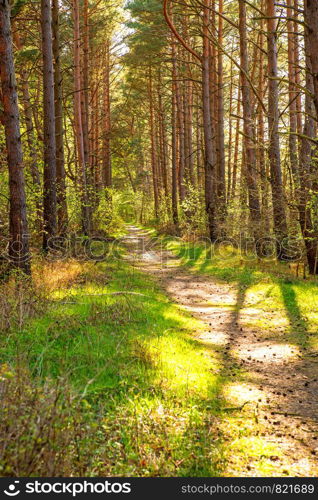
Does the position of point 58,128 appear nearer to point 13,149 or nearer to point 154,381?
point 13,149

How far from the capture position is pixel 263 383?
5.26 m

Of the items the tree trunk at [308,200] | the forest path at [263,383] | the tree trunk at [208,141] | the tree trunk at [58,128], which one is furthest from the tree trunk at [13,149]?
the tree trunk at [208,141]

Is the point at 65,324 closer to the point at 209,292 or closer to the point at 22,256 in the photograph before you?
the point at 22,256

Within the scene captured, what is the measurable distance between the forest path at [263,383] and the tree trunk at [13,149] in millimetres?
3712

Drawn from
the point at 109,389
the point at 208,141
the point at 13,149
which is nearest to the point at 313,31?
the point at 109,389

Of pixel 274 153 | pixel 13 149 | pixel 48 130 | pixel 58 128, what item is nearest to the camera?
pixel 13 149

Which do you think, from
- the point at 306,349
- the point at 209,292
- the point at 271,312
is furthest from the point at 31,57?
the point at 306,349

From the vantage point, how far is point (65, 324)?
593 cm

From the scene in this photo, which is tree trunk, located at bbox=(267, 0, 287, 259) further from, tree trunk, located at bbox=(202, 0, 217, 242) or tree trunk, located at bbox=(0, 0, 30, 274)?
tree trunk, located at bbox=(0, 0, 30, 274)

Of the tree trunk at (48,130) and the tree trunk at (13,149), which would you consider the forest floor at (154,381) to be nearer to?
the tree trunk at (13,149)

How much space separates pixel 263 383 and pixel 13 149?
21.5 ft

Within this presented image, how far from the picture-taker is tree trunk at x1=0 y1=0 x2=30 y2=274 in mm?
8242
